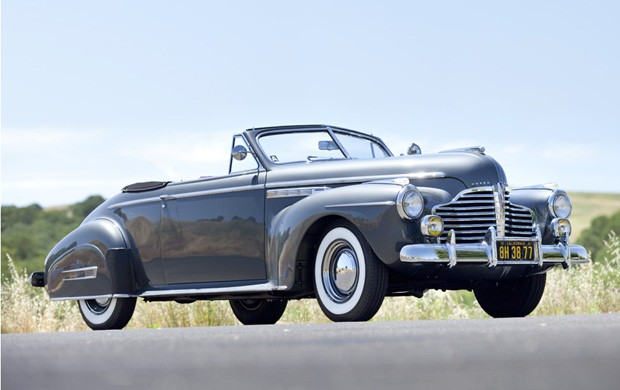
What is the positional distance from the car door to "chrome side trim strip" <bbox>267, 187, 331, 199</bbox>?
0.12 m

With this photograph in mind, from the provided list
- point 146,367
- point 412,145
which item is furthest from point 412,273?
point 146,367

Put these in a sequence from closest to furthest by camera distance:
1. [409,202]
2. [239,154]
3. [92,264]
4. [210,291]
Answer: [409,202], [210,291], [239,154], [92,264]

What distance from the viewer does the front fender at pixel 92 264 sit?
9750mm

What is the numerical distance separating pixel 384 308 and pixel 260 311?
1.71 m

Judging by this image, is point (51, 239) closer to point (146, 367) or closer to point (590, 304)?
point (590, 304)

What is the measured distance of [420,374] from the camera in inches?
145

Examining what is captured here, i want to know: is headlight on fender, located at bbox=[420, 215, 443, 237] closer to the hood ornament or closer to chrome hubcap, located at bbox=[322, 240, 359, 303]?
chrome hubcap, located at bbox=[322, 240, 359, 303]

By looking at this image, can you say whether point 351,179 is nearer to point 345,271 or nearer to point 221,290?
point 345,271

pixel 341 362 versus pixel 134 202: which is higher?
pixel 134 202

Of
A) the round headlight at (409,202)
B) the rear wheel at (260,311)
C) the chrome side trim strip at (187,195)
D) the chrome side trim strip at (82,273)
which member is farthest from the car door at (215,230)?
the round headlight at (409,202)

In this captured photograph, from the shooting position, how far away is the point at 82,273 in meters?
10.0

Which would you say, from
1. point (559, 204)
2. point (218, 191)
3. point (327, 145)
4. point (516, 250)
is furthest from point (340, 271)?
point (559, 204)

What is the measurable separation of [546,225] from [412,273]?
5.37 ft

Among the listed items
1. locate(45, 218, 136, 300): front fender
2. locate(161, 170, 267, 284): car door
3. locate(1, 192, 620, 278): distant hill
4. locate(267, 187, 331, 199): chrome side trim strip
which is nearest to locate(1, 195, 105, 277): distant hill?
locate(1, 192, 620, 278): distant hill
